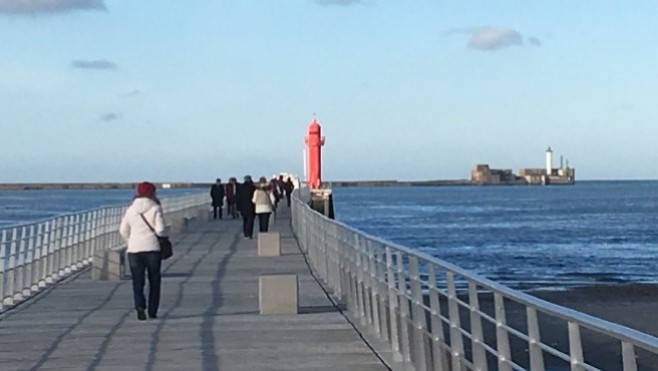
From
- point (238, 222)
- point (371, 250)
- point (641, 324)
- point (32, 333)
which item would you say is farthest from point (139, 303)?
point (238, 222)

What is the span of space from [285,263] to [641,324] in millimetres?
6970

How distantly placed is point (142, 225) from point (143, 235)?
0.39 ft

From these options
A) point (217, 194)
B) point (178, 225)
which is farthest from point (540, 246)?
point (178, 225)

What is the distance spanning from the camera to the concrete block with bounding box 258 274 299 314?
1614cm

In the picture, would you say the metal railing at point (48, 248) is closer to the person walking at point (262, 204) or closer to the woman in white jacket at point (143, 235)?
the woman in white jacket at point (143, 235)

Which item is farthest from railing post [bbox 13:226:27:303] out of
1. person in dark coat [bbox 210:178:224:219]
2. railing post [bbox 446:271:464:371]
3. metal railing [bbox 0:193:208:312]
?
person in dark coat [bbox 210:178:224:219]

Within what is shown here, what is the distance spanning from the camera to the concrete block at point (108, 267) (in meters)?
22.3

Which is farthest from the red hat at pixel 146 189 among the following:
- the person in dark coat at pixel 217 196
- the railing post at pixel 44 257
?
the person in dark coat at pixel 217 196

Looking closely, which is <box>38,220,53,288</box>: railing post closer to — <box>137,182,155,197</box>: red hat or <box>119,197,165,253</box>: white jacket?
<box>137,182,155,197</box>: red hat

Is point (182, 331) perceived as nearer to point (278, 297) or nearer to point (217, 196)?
point (278, 297)

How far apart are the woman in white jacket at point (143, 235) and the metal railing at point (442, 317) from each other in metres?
2.30

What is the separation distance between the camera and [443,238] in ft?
243

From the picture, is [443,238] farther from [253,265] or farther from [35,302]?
[35,302]

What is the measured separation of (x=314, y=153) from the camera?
7269 centimetres
